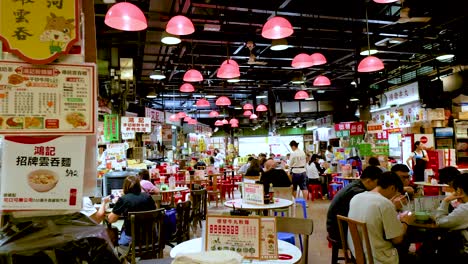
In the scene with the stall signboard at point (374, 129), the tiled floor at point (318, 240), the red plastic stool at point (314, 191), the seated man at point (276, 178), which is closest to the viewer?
the tiled floor at point (318, 240)

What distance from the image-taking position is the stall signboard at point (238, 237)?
7.51 ft

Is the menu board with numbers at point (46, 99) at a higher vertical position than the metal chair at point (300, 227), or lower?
higher

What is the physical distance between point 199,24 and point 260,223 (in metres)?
6.14

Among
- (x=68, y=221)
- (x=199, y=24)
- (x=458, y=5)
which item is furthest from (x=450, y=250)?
(x=199, y=24)

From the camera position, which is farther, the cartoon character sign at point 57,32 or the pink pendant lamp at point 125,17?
the pink pendant lamp at point 125,17

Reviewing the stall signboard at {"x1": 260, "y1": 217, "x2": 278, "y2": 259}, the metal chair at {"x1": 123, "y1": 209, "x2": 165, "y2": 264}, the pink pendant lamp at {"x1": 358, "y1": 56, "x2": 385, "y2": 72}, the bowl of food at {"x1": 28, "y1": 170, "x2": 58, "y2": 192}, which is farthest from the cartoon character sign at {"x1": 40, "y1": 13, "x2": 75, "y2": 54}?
the pink pendant lamp at {"x1": 358, "y1": 56, "x2": 385, "y2": 72}

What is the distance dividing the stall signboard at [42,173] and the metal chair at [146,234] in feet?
9.01

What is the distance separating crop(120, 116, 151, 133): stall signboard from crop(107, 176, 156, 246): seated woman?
168 inches

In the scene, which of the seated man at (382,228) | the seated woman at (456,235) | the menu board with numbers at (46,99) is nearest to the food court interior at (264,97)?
the menu board with numbers at (46,99)

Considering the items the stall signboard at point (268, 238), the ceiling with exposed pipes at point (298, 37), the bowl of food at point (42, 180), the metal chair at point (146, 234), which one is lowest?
the metal chair at point (146, 234)

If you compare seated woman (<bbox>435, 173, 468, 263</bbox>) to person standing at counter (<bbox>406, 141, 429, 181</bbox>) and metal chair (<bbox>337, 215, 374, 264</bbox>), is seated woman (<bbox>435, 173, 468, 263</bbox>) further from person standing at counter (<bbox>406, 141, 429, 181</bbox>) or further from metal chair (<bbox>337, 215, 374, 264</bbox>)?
person standing at counter (<bbox>406, 141, 429, 181</bbox>)

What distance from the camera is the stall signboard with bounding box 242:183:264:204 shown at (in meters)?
5.10

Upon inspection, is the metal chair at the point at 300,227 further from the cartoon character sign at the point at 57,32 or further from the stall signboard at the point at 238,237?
the cartoon character sign at the point at 57,32

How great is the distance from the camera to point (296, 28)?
809 cm
